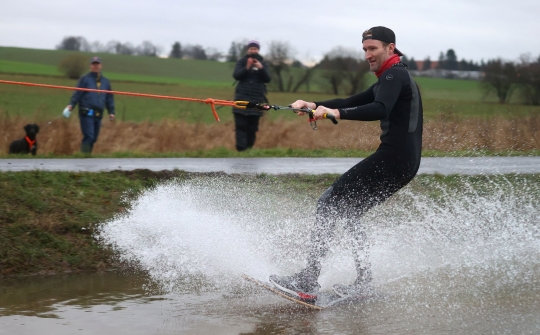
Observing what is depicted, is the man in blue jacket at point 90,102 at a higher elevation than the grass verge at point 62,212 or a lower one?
higher

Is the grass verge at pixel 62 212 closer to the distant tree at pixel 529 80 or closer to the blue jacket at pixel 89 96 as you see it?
the blue jacket at pixel 89 96

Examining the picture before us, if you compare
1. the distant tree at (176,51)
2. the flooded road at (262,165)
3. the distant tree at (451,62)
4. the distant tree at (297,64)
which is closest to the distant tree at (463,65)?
the distant tree at (451,62)

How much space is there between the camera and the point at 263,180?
10359 mm

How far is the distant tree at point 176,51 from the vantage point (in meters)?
72.1

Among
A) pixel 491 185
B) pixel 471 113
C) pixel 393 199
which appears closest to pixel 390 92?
pixel 393 199

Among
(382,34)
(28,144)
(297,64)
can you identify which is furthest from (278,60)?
(382,34)

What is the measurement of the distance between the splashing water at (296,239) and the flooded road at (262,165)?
7.26 ft

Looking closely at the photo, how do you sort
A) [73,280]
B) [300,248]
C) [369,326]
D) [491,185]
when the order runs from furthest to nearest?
1. [491,185]
2. [300,248]
3. [73,280]
4. [369,326]

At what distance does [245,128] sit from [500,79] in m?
16.3

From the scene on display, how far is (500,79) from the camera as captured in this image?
92.4 ft

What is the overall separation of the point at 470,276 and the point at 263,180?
400cm

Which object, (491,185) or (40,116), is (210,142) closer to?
(40,116)

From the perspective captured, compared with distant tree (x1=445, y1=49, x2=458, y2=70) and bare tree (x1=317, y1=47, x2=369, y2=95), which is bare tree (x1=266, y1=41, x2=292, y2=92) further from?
distant tree (x1=445, y1=49, x2=458, y2=70)

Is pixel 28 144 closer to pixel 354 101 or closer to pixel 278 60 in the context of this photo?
pixel 354 101
